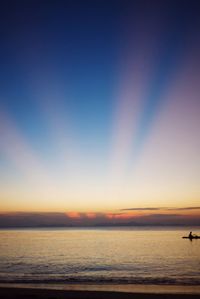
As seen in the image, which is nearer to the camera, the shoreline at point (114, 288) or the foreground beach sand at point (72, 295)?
the foreground beach sand at point (72, 295)

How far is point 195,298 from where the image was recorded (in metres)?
21.7

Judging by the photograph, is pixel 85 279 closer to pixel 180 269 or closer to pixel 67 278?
pixel 67 278

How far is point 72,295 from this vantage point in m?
23.0

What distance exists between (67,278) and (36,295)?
11.2m

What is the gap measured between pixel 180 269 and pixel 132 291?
17427 millimetres

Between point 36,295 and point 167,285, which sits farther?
point 167,285

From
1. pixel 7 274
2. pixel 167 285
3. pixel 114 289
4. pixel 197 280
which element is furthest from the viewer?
pixel 7 274

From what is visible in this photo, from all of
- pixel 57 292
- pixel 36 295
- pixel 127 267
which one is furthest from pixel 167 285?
pixel 127 267

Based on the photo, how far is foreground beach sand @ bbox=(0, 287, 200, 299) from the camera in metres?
22.1

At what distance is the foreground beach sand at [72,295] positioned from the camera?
22109 millimetres

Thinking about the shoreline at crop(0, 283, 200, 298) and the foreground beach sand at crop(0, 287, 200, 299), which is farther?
the shoreline at crop(0, 283, 200, 298)

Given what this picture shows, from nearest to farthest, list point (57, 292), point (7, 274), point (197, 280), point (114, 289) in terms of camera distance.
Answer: point (57, 292), point (114, 289), point (197, 280), point (7, 274)

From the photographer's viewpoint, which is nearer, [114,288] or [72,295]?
[72,295]

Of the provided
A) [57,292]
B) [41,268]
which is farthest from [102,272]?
[57,292]
